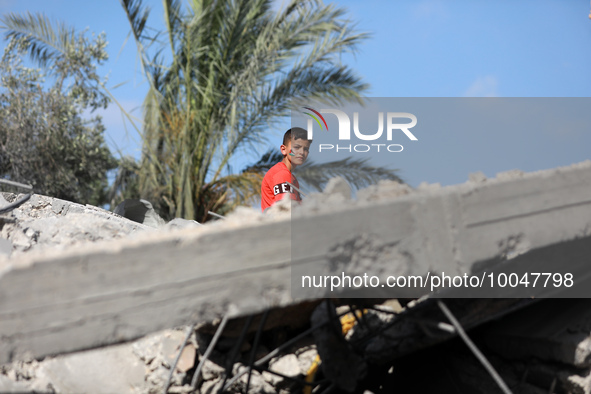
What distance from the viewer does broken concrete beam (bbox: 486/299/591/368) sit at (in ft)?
8.53

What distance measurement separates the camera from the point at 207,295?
73.3 inches

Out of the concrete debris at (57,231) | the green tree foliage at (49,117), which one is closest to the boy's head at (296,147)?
the concrete debris at (57,231)

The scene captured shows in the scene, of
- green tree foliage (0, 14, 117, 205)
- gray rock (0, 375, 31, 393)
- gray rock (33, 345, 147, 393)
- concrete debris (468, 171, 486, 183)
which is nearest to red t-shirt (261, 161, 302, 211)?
gray rock (33, 345, 147, 393)

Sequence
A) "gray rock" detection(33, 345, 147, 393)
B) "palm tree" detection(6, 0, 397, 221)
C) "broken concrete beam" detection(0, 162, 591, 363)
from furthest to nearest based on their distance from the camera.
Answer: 1. "palm tree" detection(6, 0, 397, 221)
2. "gray rock" detection(33, 345, 147, 393)
3. "broken concrete beam" detection(0, 162, 591, 363)

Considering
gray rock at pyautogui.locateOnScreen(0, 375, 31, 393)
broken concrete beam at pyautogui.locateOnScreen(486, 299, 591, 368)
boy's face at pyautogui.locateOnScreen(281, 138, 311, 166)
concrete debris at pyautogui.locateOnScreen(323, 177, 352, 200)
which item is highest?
boy's face at pyautogui.locateOnScreen(281, 138, 311, 166)

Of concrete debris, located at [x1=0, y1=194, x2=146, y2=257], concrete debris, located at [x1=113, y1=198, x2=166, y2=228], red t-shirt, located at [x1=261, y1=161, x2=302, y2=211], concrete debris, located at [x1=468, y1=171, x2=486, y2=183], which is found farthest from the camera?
concrete debris, located at [x1=113, y1=198, x2=166, y2=228]

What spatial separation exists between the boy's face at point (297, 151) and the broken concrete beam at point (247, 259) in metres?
1.74

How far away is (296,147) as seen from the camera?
12.7 ft

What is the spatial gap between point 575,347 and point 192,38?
26.4ft

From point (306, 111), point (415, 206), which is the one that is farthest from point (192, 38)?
point (415, 206)

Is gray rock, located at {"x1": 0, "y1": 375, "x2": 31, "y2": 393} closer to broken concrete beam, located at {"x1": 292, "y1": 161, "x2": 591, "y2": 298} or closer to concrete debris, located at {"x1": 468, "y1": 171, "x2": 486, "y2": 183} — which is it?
broken concrete beam, located at {"x1": 292, "y1": 161, "x2": 591, "y2": 298}

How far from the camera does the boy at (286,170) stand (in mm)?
3648

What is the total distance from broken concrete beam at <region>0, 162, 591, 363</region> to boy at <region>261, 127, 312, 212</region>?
153 centimetres

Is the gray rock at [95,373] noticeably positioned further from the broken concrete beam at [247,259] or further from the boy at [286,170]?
the boy at [286,170]
